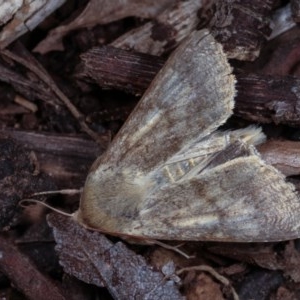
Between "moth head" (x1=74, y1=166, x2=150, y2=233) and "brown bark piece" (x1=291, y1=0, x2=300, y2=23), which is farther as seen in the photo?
"brown bark piece" (x1=291, y1=0, x2=300, y2=23)

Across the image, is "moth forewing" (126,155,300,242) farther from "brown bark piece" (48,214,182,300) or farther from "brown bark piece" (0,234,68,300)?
"brown bark piece" (0,234,68,300)

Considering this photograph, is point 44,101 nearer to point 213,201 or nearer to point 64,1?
point 64,1

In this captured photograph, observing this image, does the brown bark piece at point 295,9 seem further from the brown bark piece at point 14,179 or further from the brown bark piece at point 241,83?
the brown bark piece at point 14,179

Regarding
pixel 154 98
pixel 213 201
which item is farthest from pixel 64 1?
pixel 213 201

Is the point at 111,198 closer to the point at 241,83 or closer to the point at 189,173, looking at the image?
the point at 189,173

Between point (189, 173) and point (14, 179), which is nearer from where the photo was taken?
point (189, 173)

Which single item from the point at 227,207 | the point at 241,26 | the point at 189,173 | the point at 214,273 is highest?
the point at 241,26

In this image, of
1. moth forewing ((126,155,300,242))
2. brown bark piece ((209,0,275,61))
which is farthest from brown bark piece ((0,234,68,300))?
brown bark piece ((209,0,275,61))

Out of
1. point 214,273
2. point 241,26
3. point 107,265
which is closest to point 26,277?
point 107,265
